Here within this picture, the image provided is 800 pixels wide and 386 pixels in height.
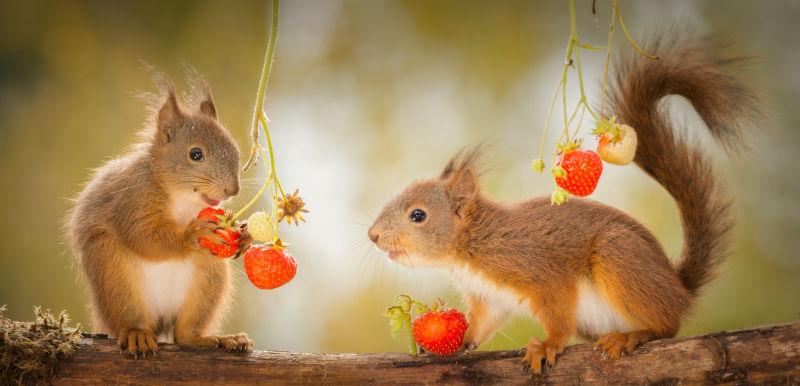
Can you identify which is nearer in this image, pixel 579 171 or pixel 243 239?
pixel 579 171

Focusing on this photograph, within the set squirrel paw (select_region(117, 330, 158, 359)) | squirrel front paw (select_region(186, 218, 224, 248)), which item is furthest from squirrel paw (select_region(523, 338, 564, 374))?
squirrel paw (select_region(117, 330, 158, 359))

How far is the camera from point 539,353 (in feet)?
6.98

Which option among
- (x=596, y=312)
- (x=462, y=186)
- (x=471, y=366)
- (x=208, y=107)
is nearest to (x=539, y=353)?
(x=471, y=366)

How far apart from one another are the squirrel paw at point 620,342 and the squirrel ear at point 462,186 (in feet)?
2.27

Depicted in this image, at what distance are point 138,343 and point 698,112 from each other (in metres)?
1.82

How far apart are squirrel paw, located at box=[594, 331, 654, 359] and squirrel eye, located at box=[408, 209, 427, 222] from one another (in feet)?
2.39

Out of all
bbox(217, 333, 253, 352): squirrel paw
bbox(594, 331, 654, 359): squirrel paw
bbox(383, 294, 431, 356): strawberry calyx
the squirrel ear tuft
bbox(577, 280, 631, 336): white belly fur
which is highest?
the squirrel ear tuft

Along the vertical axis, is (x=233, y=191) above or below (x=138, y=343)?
above

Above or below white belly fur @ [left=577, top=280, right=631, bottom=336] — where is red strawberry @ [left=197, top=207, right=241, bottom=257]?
above

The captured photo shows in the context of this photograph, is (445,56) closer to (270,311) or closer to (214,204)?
(270,311)

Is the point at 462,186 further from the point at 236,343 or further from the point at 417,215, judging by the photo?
the point at 236,343

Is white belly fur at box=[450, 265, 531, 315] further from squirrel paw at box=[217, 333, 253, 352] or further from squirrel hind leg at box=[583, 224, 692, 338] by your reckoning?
squirrel paw at box=[217, 333, 253, 352]

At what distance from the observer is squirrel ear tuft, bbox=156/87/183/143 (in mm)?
2488

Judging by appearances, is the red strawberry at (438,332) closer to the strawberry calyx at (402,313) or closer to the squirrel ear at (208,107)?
the strawberry calyx at (402,313)
